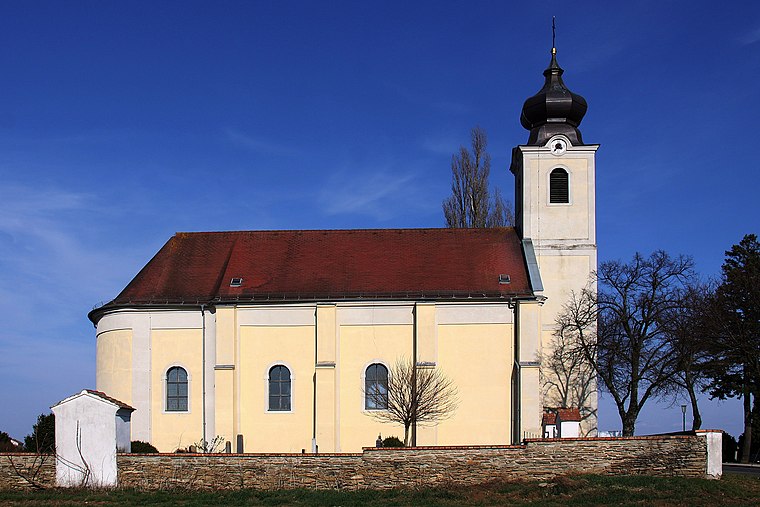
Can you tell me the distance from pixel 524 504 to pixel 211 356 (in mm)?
17752

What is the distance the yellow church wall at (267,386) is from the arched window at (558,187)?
35.2 feet

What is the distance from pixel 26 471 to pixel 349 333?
544 inches

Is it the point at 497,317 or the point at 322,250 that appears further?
the point at 322,250

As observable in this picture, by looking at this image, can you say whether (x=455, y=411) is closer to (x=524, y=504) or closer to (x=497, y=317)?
(x=497, y=317)

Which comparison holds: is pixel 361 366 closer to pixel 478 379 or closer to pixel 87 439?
pixel 478 379

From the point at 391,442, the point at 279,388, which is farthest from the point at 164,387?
the point at 391,442

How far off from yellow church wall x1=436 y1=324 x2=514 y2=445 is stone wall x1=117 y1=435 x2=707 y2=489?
1102 centimetres

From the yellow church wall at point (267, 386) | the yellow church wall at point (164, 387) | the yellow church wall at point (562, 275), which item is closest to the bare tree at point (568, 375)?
the yellow church wall at point (562, 275)

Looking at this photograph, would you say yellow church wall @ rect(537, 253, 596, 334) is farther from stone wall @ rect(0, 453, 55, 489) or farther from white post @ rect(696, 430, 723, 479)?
stone wall @ rect(0, 453, 55, 489)

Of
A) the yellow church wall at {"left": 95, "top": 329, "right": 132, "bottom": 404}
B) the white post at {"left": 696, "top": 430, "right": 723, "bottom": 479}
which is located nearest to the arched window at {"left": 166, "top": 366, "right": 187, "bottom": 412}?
the yellow church wall at {"left": 95, "top": 329, "right": 132, "bottom": 404}

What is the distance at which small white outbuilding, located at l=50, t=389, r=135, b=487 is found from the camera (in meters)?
22.2

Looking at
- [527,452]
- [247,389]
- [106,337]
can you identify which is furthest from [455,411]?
[106,337]

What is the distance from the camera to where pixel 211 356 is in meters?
33.9

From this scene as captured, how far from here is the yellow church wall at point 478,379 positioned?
32594 millimetres
